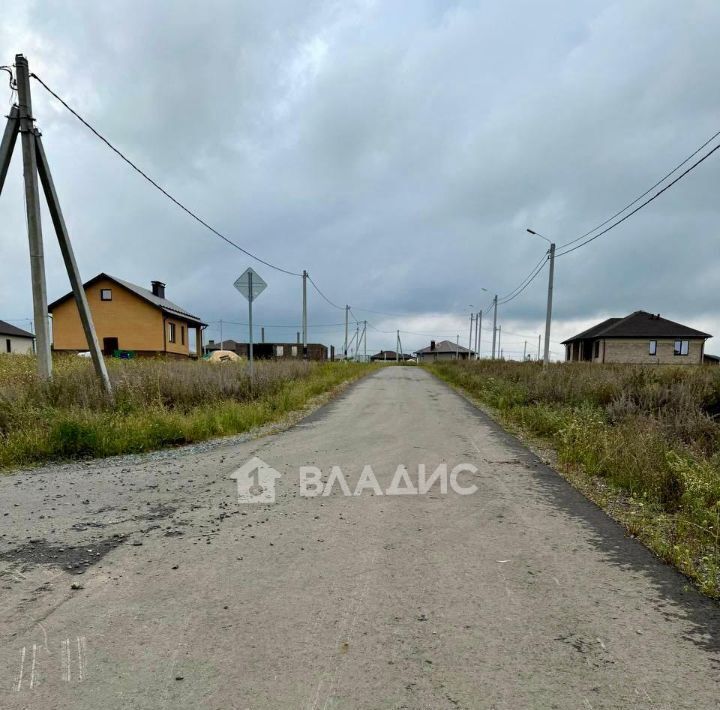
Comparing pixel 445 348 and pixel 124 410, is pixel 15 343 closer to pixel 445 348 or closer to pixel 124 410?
pixel 124 410

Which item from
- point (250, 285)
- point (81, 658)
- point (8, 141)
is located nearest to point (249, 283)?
point (250, 285)

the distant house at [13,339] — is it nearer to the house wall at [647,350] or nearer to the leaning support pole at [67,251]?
the leaning support pole at [67,251]

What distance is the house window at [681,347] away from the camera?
4397cm

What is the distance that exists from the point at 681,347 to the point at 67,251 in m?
50.3

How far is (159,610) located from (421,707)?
5.05ft

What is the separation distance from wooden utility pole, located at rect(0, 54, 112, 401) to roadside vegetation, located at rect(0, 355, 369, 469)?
17.2 inches

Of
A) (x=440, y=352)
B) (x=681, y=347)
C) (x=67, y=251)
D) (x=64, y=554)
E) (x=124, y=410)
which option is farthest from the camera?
(x=440, y=352)

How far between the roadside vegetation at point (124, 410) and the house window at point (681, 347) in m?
44.8

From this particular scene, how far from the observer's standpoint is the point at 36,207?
8.32 m

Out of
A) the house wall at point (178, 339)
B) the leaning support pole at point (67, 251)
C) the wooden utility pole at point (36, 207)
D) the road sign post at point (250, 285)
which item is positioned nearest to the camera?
the wooden utility pole at point (36, 207)

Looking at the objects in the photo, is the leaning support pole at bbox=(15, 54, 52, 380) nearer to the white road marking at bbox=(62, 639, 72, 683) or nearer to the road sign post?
the road sign post

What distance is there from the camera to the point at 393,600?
2.75m

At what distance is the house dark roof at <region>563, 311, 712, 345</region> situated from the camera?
43.7 metres

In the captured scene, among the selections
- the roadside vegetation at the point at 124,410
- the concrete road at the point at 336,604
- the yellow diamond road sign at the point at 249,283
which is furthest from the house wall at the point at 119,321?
the concrete road at the point at 336,604
